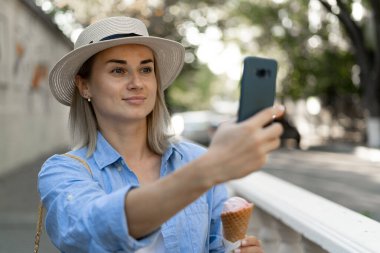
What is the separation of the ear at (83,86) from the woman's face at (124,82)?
0.08m

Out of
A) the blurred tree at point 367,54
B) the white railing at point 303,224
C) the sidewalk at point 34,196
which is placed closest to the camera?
the white railing at point 303,224

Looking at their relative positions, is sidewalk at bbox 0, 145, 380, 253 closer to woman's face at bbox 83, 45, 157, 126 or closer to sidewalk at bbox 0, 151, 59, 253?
sidewalk at bbox 0, 151, 59, 253

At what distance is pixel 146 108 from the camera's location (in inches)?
77.8

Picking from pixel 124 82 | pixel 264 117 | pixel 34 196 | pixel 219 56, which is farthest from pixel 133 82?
pixel 219 56

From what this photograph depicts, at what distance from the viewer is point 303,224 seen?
2.70 metres

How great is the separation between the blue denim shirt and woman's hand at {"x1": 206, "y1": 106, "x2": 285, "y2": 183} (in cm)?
Answer: 24

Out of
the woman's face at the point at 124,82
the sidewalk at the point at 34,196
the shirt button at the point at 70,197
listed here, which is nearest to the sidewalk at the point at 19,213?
the sidewalk at the point at 34,196

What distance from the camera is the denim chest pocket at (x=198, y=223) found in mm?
1968

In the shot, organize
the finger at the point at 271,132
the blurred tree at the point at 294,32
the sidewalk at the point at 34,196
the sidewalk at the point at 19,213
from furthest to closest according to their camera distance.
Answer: the blurred tree at the point at 294,32 → the sidewalk at the point at 19,213 → the sidewalk at the point at 34,196 → the finger at the point at 271,132

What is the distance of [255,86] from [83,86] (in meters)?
0.96

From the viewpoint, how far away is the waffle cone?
1.87 metres

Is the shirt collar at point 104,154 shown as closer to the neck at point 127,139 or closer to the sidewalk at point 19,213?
the neck at point 127,139

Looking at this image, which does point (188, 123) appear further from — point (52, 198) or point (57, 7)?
point (52, 198)

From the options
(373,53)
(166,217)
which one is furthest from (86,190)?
(373,53)
